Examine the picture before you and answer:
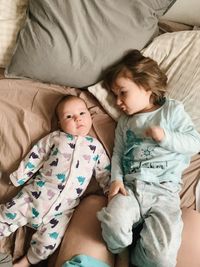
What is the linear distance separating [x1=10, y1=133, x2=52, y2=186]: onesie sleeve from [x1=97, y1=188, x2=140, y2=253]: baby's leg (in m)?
0.29

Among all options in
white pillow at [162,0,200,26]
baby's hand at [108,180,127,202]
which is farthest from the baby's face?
white pillow at [162,0,200,26]

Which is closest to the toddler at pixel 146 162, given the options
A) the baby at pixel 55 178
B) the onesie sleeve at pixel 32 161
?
the baby at pixel 55 178

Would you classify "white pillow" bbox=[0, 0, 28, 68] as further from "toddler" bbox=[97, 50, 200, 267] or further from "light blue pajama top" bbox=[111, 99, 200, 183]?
"light blue pajama top" bbox=[111, 99, 200, 183]

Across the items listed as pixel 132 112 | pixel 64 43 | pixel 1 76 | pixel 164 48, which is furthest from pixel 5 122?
pixel 164 48

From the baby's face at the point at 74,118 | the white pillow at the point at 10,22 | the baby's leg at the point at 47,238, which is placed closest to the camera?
the baby's leg at the point at 47,238

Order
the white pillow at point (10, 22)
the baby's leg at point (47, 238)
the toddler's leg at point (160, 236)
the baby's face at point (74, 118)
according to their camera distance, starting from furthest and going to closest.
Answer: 1. the white pillow at point (10, 22)
2. the baby's face at point (74, 118)
3. the baby's leg at point (47, 238)
4. the toddler's leg at point (160, 236)

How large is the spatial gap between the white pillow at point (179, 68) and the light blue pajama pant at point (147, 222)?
28 centimetres

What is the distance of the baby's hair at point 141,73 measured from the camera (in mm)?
1396

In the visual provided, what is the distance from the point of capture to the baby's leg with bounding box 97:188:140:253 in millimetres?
1172

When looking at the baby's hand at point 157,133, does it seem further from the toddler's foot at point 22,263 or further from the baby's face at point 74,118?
the toddler's foot at point 22,263

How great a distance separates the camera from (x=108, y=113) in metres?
1.48

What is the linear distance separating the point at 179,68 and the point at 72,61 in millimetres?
384

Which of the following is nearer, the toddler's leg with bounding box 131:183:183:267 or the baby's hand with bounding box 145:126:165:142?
the toddler's leg with bounding box 131:183:183:267

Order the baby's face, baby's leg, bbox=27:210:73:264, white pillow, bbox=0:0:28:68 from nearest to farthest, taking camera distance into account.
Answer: baby's leg, bbox=27:210:73:264 → the baby's face → white pillow, bbox=0:0:28:68
